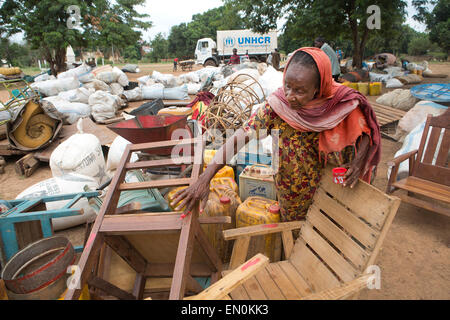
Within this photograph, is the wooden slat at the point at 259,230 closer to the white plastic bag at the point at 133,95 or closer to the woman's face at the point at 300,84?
the woman's face at the point at 300,84

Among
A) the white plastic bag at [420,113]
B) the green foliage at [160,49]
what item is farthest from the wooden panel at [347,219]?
the green foliage at [160,49]

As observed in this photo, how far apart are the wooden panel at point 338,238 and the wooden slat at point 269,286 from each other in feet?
1.35

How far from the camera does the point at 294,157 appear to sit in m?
1.59

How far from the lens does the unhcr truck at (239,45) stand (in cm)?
1933

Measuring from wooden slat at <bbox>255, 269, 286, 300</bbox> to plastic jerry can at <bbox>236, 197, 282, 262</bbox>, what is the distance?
0.39m

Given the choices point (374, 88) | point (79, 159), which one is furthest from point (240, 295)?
point (374, 88)

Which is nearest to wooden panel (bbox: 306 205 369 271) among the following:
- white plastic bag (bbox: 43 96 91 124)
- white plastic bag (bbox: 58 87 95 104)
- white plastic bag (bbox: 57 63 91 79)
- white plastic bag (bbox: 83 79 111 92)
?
white plastic bag (bbox: 43 96 91 124)

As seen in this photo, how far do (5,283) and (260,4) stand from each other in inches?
521

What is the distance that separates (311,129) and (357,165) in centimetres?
30

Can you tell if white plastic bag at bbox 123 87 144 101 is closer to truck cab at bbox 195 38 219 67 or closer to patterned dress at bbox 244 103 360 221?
patterned dress at bbox 244 103 360 221

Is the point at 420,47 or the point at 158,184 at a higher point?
the point at 420,47

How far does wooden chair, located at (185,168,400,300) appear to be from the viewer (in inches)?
46.9

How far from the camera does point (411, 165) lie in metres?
3.04

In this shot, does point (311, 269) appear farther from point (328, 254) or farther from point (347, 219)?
point (347, 219)
